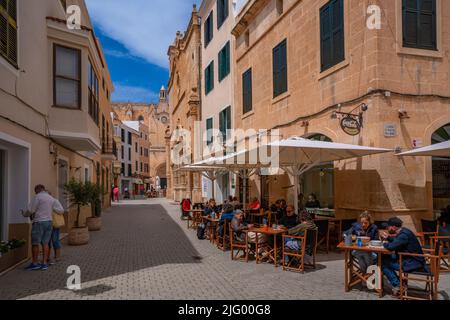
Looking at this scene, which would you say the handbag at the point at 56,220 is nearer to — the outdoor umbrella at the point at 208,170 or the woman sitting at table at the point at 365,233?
the woman sitting at table at the point at 365,233

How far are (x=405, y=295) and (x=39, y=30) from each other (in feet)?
32.7

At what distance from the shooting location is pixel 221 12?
21250 mm

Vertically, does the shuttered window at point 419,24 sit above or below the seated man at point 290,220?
above

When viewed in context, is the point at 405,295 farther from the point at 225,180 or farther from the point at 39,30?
the point at 225,180

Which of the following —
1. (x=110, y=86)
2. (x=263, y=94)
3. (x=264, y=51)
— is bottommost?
(x=263, y=94)

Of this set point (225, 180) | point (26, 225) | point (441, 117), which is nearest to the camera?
point (26, 225)

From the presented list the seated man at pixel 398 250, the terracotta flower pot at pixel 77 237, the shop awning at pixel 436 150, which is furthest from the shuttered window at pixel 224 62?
the seated man at pixel 398 250

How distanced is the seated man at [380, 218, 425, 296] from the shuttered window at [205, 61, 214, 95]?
61.3 feet

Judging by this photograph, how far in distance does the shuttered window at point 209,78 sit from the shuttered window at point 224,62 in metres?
2.02

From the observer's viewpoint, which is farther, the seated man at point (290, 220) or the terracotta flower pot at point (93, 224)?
the terracotta flower pot at point (93, 224)

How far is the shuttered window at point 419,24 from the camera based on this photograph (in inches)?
369

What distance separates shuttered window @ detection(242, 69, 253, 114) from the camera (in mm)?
16875

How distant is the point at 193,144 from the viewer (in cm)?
2866
